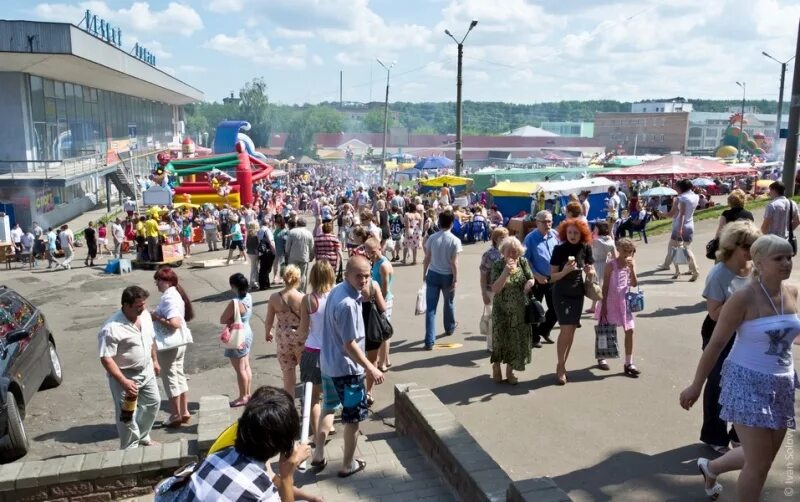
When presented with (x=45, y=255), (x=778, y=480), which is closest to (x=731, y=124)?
(x=45, y=255)

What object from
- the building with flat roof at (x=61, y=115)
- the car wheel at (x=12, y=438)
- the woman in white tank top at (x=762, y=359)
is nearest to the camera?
→ the woman in white tank top at (x=762, y=359)

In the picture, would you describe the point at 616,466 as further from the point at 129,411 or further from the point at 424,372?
the point at 129,411

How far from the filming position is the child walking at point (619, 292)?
6609mm

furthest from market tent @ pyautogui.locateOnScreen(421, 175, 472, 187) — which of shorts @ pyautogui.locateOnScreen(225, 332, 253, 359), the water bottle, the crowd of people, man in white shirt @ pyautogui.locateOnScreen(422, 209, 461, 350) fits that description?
the water bottle

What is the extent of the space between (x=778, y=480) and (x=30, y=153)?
30.2 m

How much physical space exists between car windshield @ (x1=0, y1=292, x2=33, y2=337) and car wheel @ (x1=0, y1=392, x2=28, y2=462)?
1.09m

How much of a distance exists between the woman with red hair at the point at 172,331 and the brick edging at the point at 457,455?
2.17 metres

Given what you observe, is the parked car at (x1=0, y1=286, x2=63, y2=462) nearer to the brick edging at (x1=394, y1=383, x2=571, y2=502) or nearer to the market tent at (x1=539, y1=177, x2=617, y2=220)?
the brick edging at (x1=394, y1=383, x2=571, y2=502)

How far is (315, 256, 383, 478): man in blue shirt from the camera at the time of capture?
4512 millimetres

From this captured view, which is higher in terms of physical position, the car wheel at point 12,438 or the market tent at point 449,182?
the market tent at point 449,182

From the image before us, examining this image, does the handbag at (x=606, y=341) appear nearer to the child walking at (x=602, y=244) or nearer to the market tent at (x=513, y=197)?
the child walking at (x=602, y=244)

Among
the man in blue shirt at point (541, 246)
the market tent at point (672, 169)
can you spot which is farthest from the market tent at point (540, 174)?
the man in blue shirt at point (541, 246)

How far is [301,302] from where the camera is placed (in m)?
5.70

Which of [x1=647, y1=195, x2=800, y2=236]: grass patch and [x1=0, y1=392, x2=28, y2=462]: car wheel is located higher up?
[x1=647, y1=195, x2=800, y2=236]: grass patch
